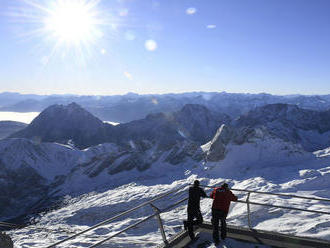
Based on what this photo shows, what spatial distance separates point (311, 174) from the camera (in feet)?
342

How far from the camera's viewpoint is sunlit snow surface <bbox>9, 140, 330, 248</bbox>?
62.5 m

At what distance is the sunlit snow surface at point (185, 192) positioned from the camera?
62.5 metres

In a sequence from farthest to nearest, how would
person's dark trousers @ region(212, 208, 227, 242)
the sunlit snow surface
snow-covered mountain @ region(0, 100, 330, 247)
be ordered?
snow-covered mountain @ region(0, 100, 330, 247) → the sunlit snow surface → person's dark trousers @ region(212, 208, 227, 242)

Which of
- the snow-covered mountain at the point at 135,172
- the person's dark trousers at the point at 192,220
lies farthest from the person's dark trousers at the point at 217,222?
the snow-covered mountain at the point at 135,172

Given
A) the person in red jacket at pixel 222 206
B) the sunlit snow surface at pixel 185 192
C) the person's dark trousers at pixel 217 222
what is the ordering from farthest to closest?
the sunlit snow surface at pixel 185 192 → the person in red jacket at pixel 222 206 → the person's dark trousers at pixel 217 222

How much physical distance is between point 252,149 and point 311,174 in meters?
40.5

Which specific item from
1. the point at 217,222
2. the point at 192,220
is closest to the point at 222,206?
the point at 217,222

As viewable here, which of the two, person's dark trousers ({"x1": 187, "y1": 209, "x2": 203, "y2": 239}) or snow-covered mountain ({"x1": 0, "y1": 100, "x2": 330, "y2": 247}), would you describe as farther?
snow-covered mountain ({"x1": 0, "y1": 100, "x2": 330, "y2": 247})

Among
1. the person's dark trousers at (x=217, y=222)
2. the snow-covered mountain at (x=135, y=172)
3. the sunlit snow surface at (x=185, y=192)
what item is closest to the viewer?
the person's dark trousers at (x=217, y=222)

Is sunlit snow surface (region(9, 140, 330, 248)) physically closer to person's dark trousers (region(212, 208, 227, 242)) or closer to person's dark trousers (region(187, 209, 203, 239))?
person's dark trousers (region(187, 209, 203, 239))

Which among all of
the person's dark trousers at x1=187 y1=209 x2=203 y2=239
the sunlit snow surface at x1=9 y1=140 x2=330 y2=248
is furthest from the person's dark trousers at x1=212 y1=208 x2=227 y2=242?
the sunlit snow surface at x1=9 y1=140 x2=330 y2=248

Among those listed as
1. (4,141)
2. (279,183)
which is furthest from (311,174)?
(4,141)

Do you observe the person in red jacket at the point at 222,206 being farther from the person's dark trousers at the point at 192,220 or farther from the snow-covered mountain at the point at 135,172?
the snow-covered mountain at the point at 135,172

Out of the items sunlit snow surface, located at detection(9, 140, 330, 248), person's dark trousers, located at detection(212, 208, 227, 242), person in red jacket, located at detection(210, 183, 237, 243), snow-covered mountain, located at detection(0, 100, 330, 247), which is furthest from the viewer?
Answer: snow-covered mountain, located at detection(0, 100, 330, 247)
